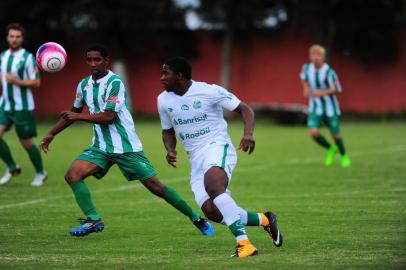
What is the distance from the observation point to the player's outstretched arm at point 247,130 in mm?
8109

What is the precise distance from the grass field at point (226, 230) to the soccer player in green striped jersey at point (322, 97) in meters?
0.58

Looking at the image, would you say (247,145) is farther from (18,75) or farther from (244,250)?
(18,75)

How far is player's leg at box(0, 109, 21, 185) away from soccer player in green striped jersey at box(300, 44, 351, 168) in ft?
20.3

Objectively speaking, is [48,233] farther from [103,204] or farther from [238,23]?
[238,23]

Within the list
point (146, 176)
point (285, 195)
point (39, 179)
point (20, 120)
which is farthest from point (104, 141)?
point (39, 179)

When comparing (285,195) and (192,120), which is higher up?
(192,120)

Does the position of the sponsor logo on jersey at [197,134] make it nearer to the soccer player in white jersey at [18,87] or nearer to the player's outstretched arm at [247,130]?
the player's outstretched arm at [247,130]

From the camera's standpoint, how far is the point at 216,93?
28.5 ft

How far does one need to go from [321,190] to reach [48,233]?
534cm

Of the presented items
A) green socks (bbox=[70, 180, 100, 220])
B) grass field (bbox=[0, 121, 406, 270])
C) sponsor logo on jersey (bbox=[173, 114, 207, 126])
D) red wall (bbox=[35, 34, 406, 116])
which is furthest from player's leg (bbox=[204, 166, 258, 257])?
red wall (bbox=[35, 34, 406, 116])

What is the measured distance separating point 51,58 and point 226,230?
274 cm

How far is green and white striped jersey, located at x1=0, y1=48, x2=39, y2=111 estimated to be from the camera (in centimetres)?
1413

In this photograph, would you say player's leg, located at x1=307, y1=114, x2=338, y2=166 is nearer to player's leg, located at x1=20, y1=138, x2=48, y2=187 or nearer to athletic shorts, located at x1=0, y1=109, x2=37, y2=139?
player's leg, located at x1=20, y1=138, x2=48, y2=187

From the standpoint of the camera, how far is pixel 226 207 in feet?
26.6
